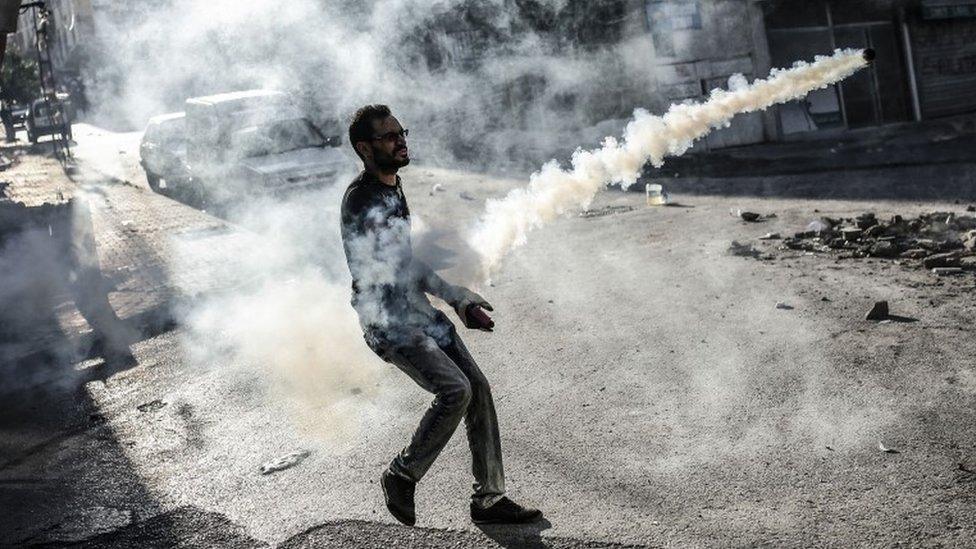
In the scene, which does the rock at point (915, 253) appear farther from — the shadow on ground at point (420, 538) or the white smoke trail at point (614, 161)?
the shadow on ground at point (420, 538)

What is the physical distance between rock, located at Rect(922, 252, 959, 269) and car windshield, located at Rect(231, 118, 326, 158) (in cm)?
989

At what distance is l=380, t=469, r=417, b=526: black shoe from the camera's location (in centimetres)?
403

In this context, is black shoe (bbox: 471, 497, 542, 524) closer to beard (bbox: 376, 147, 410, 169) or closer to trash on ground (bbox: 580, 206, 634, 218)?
beard (bbox: 376, 147, 410, 169)

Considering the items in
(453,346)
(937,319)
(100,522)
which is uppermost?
(453,346)

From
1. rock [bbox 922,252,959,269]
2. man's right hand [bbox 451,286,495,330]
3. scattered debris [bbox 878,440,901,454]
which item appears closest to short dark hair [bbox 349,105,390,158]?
man's right hand [bbox 451,286,495,330]

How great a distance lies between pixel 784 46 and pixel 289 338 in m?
15.1

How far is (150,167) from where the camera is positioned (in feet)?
66.2

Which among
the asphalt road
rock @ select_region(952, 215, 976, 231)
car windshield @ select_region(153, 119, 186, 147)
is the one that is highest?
car windshield @ select_region(153, 119, 186, 147)

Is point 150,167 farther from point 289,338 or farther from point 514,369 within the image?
point 514,369

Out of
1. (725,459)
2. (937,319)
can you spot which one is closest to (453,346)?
(725,459)

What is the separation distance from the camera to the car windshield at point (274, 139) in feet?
49.4

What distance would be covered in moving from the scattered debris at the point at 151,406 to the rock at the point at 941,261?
618 centimetres

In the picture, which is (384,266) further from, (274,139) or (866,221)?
(274,139)

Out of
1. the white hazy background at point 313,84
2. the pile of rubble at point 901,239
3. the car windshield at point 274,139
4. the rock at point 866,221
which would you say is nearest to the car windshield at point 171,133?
the white hazy background at point 313,84
